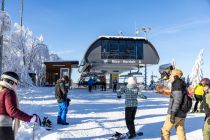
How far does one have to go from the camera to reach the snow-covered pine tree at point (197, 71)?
49316 mm

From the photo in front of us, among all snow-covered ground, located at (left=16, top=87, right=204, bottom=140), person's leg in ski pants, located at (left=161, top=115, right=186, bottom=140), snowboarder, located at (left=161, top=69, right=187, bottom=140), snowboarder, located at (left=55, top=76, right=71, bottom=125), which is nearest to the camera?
snowboarder, located at (left=161, top=69, right=187, bottom=140)

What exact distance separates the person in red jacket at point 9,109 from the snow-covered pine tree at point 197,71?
4459cm

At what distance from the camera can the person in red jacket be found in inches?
221

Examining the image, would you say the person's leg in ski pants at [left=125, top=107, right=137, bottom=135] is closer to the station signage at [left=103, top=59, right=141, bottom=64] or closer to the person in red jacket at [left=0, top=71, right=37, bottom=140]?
the person in red jacket at [left=0, top=71, right=37, bottom=140]

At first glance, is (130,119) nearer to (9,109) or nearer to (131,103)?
(131,103)

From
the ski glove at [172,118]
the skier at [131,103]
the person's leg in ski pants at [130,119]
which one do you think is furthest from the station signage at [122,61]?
the ski glove at [172,118]

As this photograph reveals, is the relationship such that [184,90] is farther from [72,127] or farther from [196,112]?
[196,112]

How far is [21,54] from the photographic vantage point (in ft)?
192

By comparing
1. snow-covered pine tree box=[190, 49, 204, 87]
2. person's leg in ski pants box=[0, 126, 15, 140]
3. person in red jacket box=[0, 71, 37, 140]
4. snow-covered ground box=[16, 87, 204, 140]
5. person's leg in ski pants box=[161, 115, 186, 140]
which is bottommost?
snow-covered ground box=[16, 87, 204, 140]

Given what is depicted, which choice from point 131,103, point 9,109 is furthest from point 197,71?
point 9,109

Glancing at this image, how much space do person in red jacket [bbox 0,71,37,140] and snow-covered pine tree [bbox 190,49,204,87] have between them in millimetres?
44591

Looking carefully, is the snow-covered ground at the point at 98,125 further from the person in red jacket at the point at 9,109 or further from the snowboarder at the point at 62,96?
the person in red jacket at the point at 9,109

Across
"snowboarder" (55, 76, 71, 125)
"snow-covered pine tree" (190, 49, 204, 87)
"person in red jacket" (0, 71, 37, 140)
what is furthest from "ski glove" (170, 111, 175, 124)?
"snow-covered pine tree" (190, 49, 204, 87)

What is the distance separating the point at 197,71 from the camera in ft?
165
